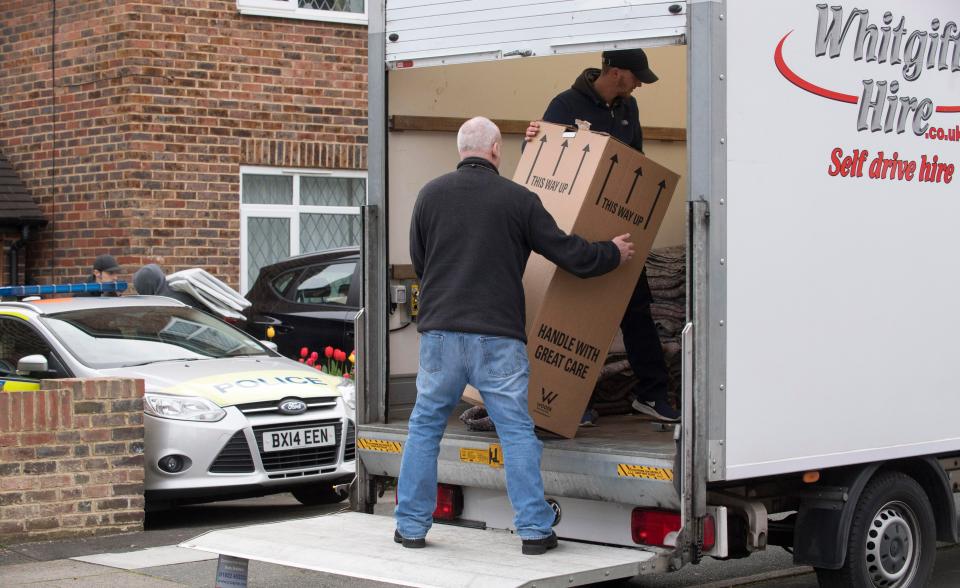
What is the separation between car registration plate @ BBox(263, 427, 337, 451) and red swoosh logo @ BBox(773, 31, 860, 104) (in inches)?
176

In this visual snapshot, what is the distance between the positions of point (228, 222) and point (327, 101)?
1.66 meters

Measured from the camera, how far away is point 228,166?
14148 mm

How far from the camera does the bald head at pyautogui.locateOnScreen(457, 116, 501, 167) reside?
556cm

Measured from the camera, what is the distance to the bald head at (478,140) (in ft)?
18.2

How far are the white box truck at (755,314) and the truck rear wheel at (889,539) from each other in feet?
0.04

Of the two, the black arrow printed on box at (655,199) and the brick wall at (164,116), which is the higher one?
the brick wall at (164,116)

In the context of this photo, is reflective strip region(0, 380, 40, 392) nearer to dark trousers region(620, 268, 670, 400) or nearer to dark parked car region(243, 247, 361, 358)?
dark parked car region(243, 247, 361, 358)

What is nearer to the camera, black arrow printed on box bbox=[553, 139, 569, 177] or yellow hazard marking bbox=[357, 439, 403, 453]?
black arrow printed on box bbox=[553, 139, 569, 177]

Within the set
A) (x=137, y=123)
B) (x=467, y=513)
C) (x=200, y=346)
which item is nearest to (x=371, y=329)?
(x=467, y=513)

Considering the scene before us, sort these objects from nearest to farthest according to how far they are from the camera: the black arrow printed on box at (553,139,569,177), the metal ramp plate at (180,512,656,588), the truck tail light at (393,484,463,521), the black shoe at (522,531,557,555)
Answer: the metal ramp plate at (180,512,656,588) < the black shoe at (522,531,557,555) < the black arrow printed on box at (553,139,569,177) < the truck tail light at (393,484,463,521)

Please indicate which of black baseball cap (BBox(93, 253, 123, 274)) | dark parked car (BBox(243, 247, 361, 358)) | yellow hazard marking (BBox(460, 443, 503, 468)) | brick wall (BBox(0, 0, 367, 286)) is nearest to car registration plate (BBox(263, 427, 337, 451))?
dark parked car (BBox(243, 247, 361, 358))

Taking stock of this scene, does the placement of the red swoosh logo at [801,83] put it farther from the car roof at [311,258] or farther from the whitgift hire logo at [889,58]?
the car roof at [311,258]

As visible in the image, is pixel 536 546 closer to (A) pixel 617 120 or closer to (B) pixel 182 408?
(A) pixel 617 120

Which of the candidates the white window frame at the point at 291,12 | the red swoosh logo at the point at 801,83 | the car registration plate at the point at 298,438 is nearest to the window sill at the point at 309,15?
the white window frame at the point at 291,12
